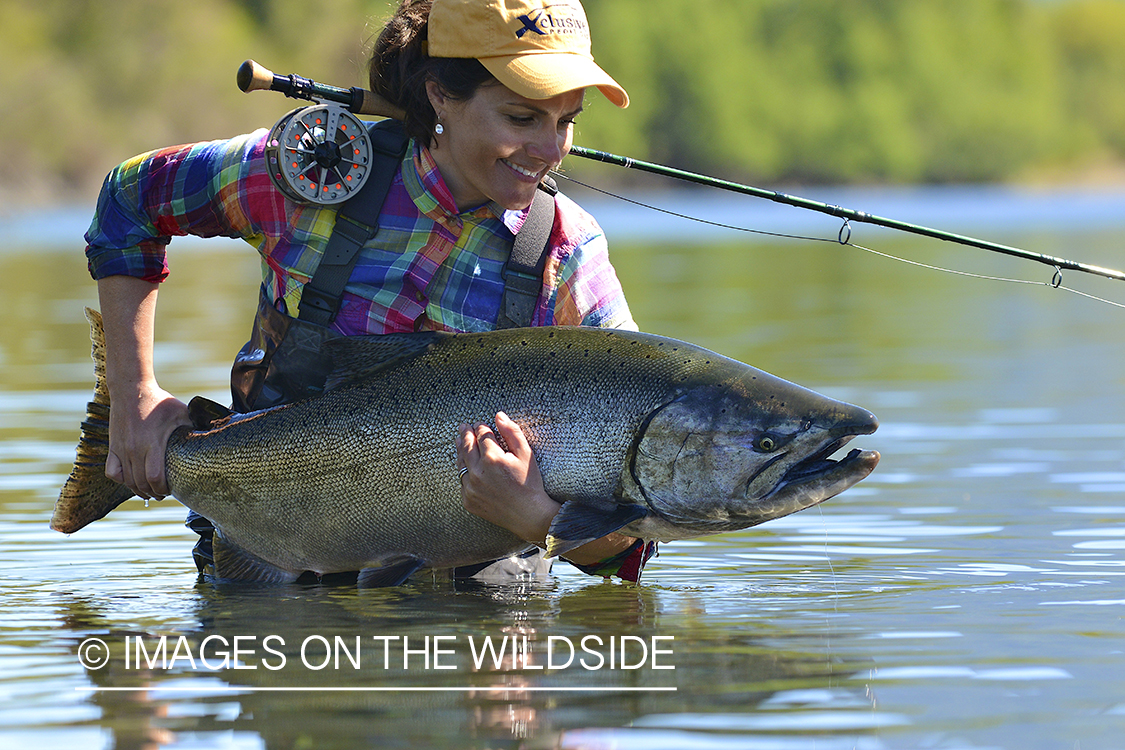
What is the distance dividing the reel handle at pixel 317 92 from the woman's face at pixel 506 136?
300 millimetres

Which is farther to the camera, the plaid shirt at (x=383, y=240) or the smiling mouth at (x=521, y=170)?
the plaid shirt at (x=383, y=240)

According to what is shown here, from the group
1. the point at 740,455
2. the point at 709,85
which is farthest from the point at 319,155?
the point at 709,85

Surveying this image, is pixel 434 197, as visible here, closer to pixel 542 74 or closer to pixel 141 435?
pixel 542 74

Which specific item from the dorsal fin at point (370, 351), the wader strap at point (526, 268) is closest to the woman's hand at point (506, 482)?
the dorsal fin at point (370, 351)

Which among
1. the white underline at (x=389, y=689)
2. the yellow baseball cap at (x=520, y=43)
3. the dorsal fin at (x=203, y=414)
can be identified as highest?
the yellow baseball cap at (x=520, y=43)

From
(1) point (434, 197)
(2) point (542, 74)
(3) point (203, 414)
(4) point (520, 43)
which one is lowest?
(3) point (203, 414)

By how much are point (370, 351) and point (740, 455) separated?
3.64 ft

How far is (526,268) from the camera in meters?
4.75

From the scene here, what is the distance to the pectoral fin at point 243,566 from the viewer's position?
4.79 metres

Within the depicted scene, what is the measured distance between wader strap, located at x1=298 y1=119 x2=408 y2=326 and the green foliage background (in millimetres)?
54690

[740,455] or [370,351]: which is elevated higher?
[370,351]

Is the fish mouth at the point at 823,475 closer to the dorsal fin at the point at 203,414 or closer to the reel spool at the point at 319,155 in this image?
the reel spool at the point at 319,155

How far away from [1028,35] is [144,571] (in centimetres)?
12700

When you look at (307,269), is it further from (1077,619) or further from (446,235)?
(1077,619)
